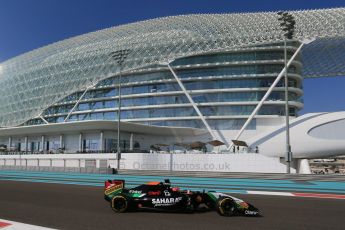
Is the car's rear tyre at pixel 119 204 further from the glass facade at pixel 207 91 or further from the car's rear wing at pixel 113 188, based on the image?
the glass facade at pixel 207 91

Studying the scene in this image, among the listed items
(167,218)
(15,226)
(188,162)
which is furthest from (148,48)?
(15,226)

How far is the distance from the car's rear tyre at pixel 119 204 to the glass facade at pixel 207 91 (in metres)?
42.3

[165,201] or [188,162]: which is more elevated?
[188,162]

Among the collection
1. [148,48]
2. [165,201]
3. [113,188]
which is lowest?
[165,201]

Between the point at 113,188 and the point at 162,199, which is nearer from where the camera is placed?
the point at 162,199

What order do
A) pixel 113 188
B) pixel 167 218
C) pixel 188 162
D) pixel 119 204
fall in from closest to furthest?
pixel 167 218, pixel 119 204, pixel 113 188, pixel 188 162

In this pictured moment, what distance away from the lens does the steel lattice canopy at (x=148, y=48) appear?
54.6 metres

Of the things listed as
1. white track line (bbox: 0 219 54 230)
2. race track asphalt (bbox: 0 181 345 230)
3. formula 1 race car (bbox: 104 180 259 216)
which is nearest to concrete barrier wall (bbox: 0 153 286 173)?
race track asphalt (bbox: 0 181 345 230)

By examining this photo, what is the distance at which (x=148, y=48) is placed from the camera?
60.8 metres

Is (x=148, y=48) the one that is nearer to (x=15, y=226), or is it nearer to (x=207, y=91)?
(x=207, y=91)

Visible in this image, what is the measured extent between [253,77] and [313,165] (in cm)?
4882

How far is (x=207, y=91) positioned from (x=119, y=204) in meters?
44.0

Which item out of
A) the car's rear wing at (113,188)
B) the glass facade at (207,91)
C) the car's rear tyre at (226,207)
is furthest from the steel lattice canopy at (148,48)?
the car's rear tyre at (226,207)

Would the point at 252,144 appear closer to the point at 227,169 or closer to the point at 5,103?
the point at 227,169
